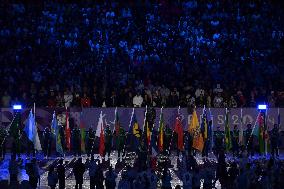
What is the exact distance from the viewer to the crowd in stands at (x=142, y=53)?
35250 millimetres

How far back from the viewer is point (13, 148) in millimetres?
31453

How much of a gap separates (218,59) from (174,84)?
3425 millimetres

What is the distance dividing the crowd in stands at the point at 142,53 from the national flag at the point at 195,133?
253 centimetres

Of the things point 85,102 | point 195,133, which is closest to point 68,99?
point 85,102

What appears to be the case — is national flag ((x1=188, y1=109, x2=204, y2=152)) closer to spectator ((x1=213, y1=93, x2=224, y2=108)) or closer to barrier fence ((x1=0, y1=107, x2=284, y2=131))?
barrier fence ((x1=0, y1=107, x2=284, y2=131))

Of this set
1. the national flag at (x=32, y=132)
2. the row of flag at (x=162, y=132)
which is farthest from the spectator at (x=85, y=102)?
the national flag at (x=32, y=132)

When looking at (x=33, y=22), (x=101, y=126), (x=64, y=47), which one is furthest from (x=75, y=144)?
(x=33, y=22)

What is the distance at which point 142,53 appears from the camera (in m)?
38.1

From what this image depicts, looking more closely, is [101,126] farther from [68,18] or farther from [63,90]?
[68,18]

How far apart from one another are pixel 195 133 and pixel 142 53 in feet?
24.9

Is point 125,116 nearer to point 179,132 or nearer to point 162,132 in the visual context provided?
point 162,132

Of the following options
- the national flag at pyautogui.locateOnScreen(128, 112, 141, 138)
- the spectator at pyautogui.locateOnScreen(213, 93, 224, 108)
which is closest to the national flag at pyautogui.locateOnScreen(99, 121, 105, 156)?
the national flag at pyautogui.locateOnScreen(128, 112, 141, 138)

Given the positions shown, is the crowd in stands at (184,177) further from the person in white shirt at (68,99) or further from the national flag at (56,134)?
the person in white shirt at (68,99)

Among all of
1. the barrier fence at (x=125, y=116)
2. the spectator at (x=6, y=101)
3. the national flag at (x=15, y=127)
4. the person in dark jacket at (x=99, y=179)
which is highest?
the spectator at (x=6, y=101)
